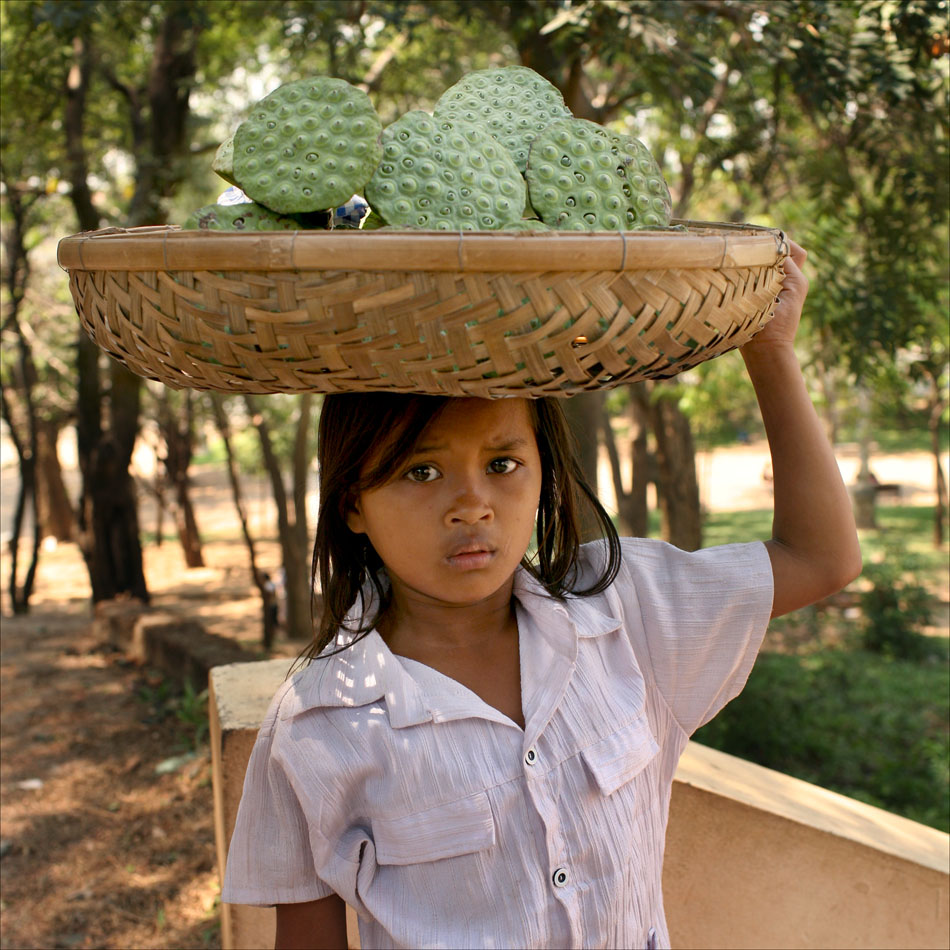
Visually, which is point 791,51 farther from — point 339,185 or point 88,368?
point 88,368

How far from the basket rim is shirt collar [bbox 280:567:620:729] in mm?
574

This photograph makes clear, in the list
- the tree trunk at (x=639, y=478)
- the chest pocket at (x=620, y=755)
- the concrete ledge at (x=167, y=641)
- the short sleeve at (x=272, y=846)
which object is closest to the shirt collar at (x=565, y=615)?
the chest pocket at (x=620, y=755)

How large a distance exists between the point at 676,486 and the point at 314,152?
5.94 metres

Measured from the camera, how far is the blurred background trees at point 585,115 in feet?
11.7

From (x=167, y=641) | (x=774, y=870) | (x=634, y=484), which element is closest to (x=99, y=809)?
(x=167, y=641)

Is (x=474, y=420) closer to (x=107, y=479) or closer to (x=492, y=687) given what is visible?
(x=492, y=687)

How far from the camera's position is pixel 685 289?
1119 mm

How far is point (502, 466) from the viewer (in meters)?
1.38

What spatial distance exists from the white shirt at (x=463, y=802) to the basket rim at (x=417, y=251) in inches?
22.6

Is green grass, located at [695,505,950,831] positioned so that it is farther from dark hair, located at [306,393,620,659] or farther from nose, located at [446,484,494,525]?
nose, located at [446,484,494,525]

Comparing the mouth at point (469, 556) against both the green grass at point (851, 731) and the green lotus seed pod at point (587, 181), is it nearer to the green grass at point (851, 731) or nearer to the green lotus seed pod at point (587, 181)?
the green lotus seed pod at point (587, 181)

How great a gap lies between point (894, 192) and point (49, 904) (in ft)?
13.2

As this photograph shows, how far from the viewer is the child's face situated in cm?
133

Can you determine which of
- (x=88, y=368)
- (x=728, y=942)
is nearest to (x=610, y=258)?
(x=728, y=942)
